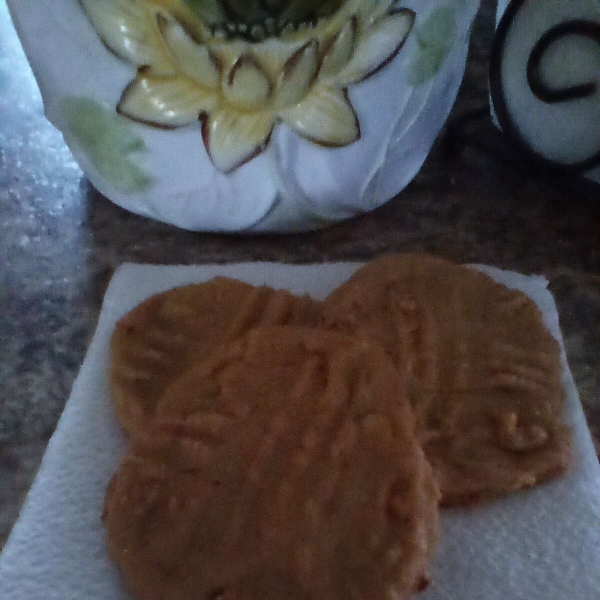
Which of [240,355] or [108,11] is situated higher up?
[108,11]

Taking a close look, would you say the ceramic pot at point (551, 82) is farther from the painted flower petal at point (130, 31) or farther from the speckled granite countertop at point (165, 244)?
the painted flower petal at point (130, 31)

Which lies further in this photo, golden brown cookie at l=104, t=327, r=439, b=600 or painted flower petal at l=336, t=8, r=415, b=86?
painted flower petal at l=336, t=8, r=415, b=86

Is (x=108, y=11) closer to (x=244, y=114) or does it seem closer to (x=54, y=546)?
(x=244, y=114)

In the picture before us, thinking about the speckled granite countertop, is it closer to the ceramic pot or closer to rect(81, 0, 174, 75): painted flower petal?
the ceramic pot

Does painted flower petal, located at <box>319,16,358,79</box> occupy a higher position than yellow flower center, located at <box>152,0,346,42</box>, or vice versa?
yellow flower center, located at <box>152,0,346,42</box>

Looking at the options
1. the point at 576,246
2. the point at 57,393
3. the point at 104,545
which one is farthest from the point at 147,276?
the point at 576,246

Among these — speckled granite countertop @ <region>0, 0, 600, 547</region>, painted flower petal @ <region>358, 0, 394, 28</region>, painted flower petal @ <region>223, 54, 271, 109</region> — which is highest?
painted flower petal @ <region>358, 0, 394, 28</region>

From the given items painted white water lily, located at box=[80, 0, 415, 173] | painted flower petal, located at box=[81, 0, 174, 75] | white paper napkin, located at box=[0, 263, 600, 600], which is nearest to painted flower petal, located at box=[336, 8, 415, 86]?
painted white water lily, located at box=[80, 0, 415, 173]

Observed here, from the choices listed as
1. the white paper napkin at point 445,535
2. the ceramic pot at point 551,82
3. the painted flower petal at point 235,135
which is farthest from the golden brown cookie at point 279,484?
the ceramic pot at point 551,82
